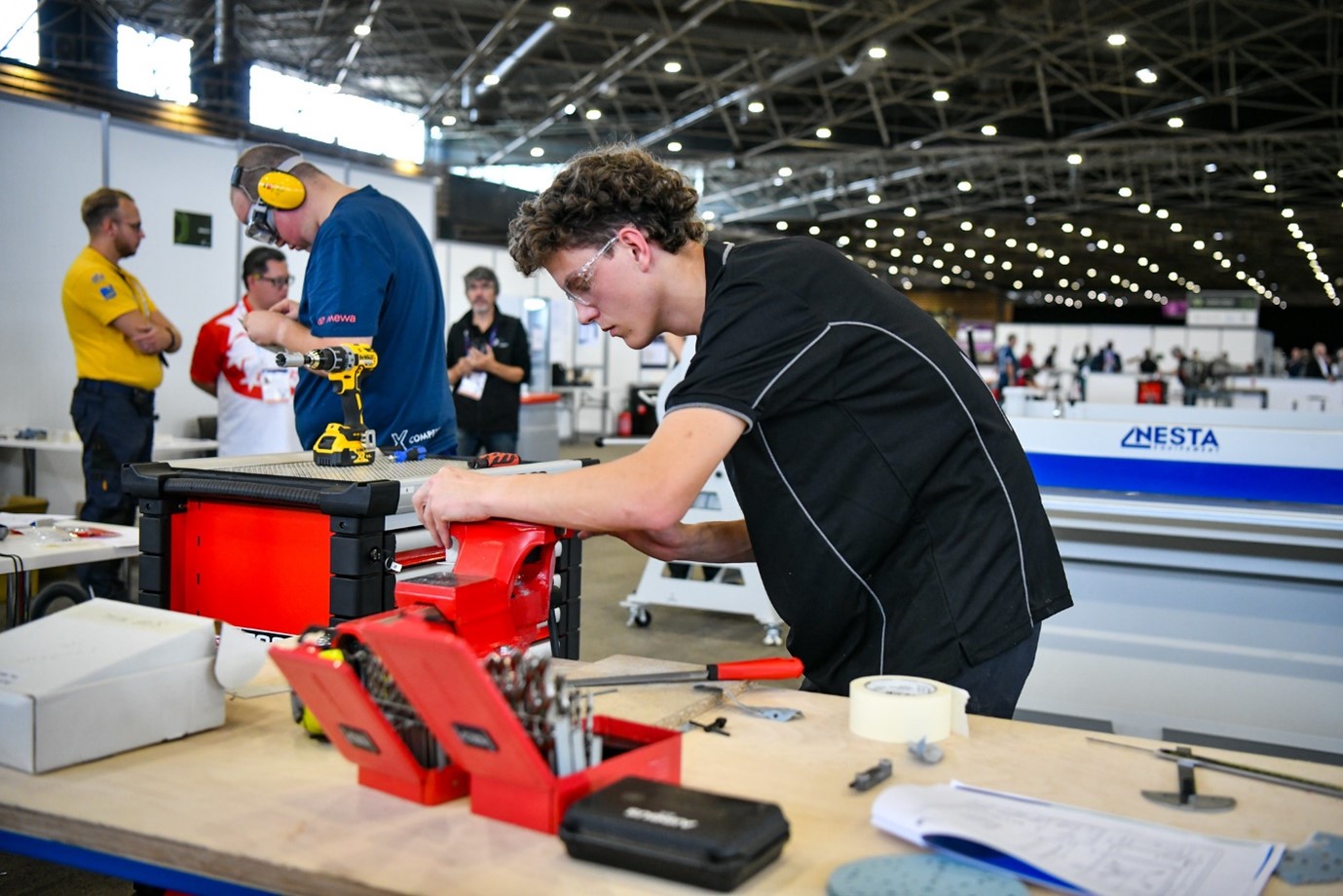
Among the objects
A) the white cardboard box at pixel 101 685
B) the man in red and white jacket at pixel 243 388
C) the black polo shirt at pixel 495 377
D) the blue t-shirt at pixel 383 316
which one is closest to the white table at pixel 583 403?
the black polo shirt at pixel 495 377

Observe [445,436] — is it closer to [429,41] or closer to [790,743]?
[790,743]

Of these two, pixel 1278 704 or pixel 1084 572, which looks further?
pixel 1084 572

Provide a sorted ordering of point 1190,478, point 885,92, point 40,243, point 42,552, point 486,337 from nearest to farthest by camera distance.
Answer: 1. point 42,552
2. point 1190,478
3. point 40,243
4. point 486,337
5. point 885,92

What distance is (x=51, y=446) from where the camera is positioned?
4.83m

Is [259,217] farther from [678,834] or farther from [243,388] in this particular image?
[243,388]

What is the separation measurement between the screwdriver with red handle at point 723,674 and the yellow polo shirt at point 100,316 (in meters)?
3.36

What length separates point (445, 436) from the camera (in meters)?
2.48

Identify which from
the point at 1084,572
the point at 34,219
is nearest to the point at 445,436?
the point at 1084,572

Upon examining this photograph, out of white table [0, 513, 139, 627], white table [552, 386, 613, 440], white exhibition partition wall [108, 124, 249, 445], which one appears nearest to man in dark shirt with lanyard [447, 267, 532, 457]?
white exhibition partition wall [108, 124, 249, 445]

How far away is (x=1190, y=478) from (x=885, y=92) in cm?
1193

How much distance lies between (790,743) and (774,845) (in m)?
0.34

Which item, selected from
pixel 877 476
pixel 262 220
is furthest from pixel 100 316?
pixel 877 476

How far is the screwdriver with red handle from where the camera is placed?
1.40 m

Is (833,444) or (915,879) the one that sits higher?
(833,444)
